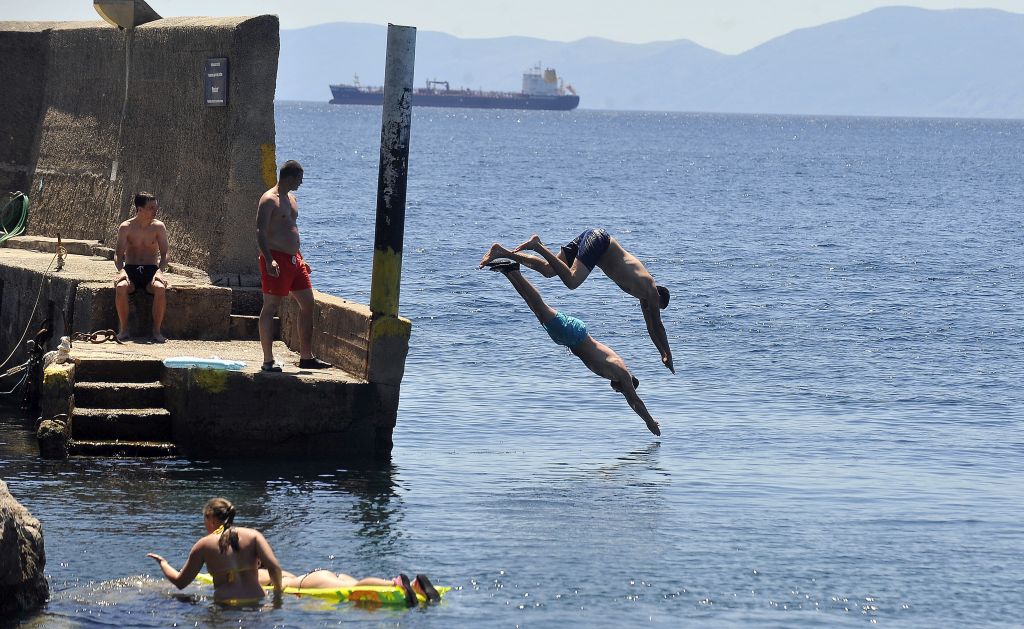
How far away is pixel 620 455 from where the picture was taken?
16188 millimetres

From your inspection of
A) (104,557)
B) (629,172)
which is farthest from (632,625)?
(629,172)

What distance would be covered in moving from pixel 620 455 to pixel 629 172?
2976 inches

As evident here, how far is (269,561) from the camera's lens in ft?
33.7

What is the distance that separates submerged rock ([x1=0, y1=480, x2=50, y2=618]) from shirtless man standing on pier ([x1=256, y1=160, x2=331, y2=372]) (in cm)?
388

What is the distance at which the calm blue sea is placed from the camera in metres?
11.0

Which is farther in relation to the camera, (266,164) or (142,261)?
(266,164)

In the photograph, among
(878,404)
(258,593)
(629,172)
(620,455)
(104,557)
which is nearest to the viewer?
(258,593)

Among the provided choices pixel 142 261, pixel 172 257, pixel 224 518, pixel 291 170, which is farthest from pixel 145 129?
pixel 224 518

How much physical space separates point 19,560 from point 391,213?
535cm

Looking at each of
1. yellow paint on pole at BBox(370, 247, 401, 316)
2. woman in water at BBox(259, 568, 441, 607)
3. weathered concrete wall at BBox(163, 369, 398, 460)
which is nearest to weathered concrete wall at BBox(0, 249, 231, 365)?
weathered concrete wall at BBox(163, 369, 398, 460)

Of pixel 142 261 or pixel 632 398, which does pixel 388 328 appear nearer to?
pixel 142 261

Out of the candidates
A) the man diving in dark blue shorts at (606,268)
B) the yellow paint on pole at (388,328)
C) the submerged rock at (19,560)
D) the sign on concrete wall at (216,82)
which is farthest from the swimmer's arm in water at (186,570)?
the sign on concrete wall at (216,82)

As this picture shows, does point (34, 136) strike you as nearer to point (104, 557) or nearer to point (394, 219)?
point (394, 219)

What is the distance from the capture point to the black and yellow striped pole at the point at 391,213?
13.8m
